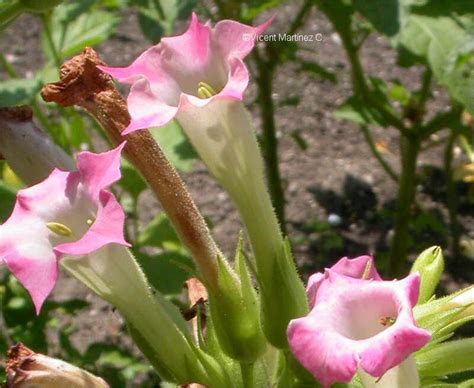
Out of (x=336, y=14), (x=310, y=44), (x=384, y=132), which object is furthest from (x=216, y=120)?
(x=310, y=44)

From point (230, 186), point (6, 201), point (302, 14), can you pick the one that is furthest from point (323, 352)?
point (302, 14)

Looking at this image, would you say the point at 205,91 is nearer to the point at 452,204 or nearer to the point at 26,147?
the point at 26,147

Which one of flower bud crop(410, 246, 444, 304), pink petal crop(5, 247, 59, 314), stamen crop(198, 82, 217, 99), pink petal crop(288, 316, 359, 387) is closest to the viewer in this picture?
pink petal crop(288, 316, 359, 387)

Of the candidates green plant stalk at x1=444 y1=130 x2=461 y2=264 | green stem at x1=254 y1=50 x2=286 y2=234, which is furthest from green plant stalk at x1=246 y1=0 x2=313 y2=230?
green plant stalk at x1=444 y1=130 x2=461 y2=264

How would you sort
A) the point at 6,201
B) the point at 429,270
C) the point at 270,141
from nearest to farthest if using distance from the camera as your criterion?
→ 1. the point at 429,270
2. the point at 6,201
3. the point at 270,141

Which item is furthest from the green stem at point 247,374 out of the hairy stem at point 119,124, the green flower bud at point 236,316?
the hairy stem at point 119,124

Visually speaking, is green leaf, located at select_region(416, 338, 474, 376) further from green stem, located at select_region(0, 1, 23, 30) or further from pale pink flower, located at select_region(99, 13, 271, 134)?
green stem, located at select_region(0, 1, 23, 30)

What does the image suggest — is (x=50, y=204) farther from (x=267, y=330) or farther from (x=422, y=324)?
(x=422, y=324)
